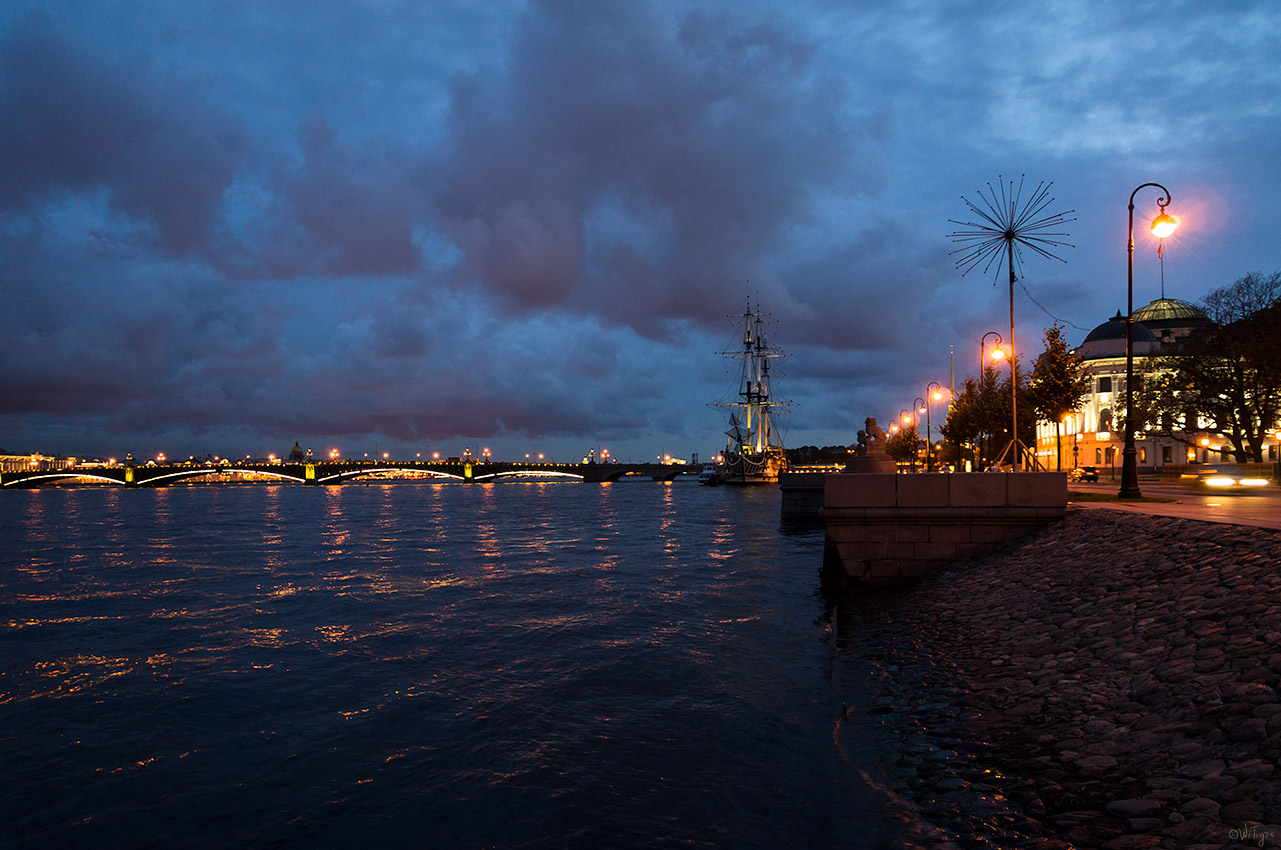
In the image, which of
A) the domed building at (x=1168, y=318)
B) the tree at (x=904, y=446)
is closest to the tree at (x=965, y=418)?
the tree at (x=904, y=446)

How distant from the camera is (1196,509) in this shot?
1905 cm

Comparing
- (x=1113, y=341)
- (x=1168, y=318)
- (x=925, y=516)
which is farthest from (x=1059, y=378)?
(x=1168, y=318)

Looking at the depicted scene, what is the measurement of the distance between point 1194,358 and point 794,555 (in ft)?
156

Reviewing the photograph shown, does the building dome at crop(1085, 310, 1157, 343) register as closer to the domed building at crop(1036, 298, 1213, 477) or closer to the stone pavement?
the domed building at crop(1036, 298, 1213, 477)

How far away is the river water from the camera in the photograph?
7.98 metres

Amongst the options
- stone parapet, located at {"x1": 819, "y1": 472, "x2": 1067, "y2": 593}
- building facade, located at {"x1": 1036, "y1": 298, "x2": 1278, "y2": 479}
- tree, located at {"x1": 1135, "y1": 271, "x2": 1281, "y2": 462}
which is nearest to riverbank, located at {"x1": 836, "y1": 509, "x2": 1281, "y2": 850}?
stone parapet, located at {"x1": 819, "y1": 472, "x2": 1067, "y2": 593}

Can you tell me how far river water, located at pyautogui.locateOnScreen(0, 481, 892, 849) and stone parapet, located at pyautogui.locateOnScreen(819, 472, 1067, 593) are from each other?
2.20m

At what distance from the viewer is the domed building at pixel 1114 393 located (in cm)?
8704

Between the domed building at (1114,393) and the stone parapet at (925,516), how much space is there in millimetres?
74032

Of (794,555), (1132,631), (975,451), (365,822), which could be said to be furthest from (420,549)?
(975,451)

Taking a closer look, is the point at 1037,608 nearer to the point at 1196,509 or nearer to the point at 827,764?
the point at 827,764

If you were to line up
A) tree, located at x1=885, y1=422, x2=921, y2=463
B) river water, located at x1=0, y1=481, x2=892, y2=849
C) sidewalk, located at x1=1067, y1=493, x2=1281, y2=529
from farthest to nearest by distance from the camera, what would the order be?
tree, located at x1=885, y1=422, x2=921, y2=463 → sidewalk, located at x1=1067, y1=493, x2=1281, y2=529 → river water, located at x1=0, y1=481, x2=892, y2=849

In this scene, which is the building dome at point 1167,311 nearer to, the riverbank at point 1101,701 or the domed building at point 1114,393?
the domed building at point 1114,393

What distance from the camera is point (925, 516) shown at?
19281 mm
